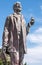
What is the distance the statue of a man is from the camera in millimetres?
19375

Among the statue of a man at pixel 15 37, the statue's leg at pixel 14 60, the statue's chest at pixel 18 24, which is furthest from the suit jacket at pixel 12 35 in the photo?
the statue's leg at pixel 14 60

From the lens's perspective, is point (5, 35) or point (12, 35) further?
point (12, 35)

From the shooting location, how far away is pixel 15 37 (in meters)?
19.6

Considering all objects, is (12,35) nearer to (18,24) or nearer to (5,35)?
(5,35)

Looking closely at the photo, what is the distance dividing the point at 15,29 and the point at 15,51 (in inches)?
41.9

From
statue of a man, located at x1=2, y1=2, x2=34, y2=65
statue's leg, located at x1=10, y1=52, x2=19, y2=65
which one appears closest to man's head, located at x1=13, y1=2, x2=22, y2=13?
statue of a man, located at x1=2, y1=2, x2=34, y2=65

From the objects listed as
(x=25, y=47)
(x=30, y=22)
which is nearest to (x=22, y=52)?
(x=25, y=47)

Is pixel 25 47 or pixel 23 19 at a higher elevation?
pixel 23 19

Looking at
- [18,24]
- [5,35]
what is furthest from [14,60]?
[18,24]

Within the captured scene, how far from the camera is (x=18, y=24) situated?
19.7 m

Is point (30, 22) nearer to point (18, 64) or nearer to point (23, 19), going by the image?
point (23, 19)

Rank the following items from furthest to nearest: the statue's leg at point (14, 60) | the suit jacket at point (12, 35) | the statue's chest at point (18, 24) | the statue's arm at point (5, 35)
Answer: the statue's chest at point (18, 24) → the suit jacket at point (12, 35) → the statue's leg at point (14, 60) → the statue's arm at point (5, 35)

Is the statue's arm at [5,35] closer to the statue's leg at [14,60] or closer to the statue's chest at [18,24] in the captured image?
the statue's chest at [18,24]

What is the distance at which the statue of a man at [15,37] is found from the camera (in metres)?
19.4
